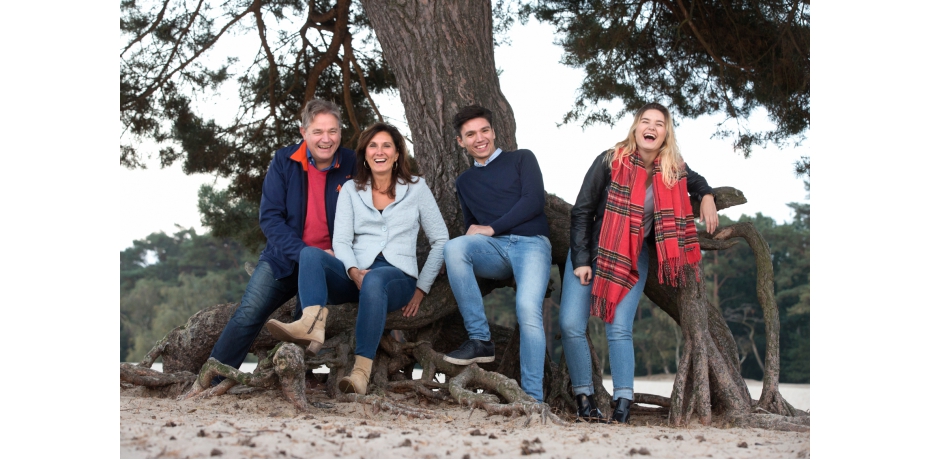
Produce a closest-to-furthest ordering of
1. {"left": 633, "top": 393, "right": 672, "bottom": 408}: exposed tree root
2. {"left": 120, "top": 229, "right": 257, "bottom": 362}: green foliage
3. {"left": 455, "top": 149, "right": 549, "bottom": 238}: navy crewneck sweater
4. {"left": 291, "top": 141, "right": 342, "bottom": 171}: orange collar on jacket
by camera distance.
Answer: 1. {"left": 455, "top": 149, "right": 549, "bottom": 238}: navy crewneck sweater
2. {"left": 291, "top": 141, "right": 342, "bottom": 171}: orange collar on jacket
3. {"left": 633, "top": 393, "right": 672, "bottom": 408}: exposed tree root
4. {"left": 120, "top": 229, "right": 257, "bottom": 362}: green foliage

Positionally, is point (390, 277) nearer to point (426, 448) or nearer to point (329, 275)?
point (329, 275)

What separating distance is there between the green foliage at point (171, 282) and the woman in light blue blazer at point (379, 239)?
2313 centimetres

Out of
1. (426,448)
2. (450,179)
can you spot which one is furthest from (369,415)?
(450,179)

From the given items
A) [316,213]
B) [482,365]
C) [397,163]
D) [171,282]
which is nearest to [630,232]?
[397,163]

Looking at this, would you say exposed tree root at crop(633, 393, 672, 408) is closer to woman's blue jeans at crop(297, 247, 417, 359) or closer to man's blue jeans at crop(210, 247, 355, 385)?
woman's blue jeans at crop(297, 247, 417, 359)

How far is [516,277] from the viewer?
3770mm

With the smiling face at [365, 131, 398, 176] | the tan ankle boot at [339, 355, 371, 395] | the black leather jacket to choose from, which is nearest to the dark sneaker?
the tan ankle boot at [339, 355, 371, 395]

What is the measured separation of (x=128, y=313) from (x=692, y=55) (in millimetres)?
27191

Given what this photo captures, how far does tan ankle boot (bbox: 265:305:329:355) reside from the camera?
336 cm

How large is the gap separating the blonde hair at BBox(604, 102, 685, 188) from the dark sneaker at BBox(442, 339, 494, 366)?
103 cm

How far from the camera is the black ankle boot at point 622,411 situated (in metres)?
3.58

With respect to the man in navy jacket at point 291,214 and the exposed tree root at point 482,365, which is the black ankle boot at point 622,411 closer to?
the exposed tree root at point 482,365

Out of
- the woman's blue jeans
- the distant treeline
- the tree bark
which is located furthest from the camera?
the distant treeline

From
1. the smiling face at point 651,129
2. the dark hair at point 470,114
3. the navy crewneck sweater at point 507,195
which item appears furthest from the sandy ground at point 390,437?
the dark hair at point 470,114
